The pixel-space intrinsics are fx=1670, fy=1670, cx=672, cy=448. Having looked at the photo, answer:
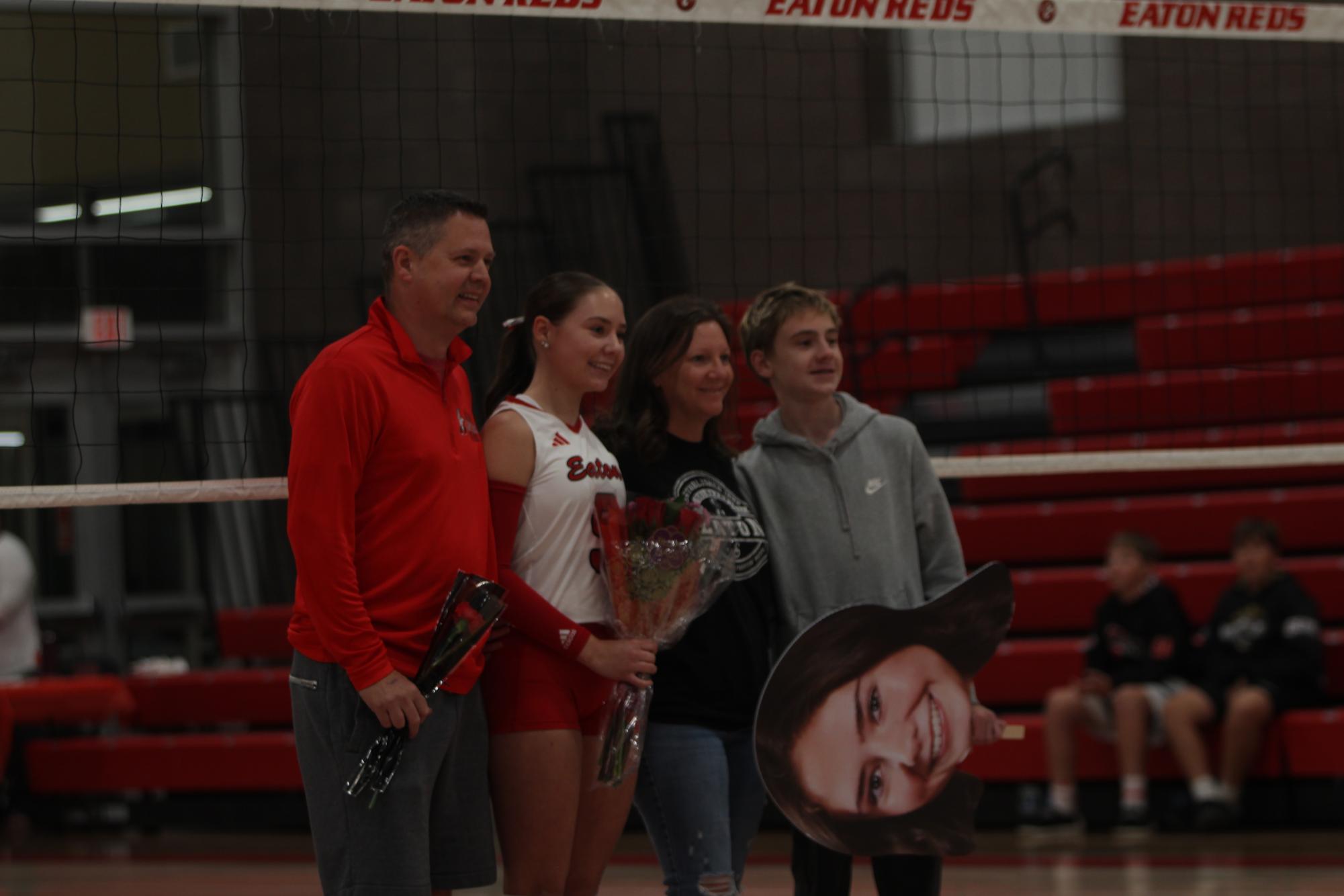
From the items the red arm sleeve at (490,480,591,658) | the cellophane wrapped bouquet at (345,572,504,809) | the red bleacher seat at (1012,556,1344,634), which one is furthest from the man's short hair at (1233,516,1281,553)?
the cellophane wrapped bouquet at (345,572,504,809)

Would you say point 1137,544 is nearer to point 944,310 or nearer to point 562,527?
point 944,310

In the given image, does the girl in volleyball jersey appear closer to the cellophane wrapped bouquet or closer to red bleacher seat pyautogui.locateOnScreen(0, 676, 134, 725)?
the cellophane wrapped bouquet

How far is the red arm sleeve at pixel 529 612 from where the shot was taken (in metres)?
3.21

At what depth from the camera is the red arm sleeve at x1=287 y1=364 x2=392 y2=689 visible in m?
2.90

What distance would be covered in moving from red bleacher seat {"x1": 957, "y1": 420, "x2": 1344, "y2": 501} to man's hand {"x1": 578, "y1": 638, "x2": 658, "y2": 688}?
216 inches

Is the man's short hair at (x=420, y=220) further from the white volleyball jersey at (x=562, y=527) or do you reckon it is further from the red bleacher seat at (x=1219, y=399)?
the red bleacher seat at (x=1219, y=399)

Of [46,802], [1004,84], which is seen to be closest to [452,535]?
[46,802]

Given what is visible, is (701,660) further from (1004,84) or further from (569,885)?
(1004,84)

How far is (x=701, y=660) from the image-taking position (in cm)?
353

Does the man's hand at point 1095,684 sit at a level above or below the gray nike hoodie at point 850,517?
below

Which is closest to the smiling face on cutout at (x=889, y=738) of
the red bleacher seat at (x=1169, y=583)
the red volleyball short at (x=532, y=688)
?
the red volleyball short at (x=532, y=688)

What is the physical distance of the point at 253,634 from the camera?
32.4 ft

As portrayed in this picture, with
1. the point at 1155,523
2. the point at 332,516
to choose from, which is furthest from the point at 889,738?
the point at 1155,523

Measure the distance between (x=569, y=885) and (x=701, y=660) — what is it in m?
0.54
